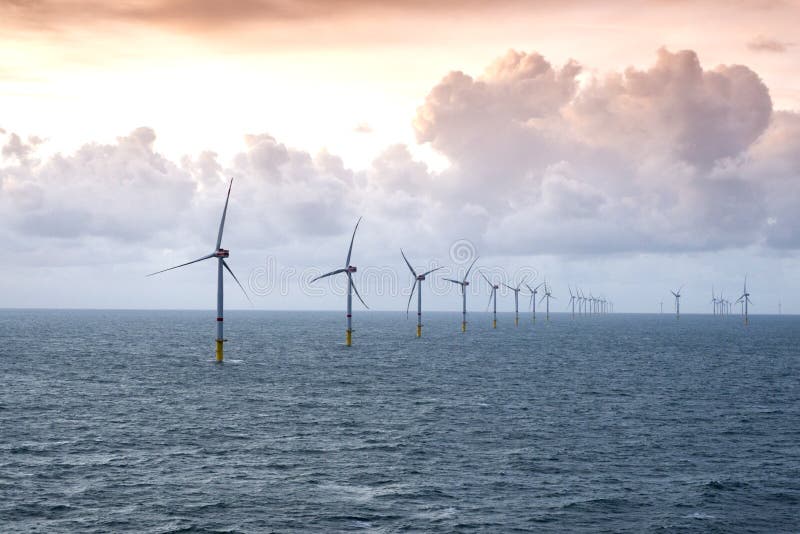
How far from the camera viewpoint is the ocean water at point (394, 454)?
50875 mm

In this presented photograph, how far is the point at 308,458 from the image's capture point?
66938 mm

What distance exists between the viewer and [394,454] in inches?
2714

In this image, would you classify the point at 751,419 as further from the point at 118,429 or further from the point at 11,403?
the point at 11,403

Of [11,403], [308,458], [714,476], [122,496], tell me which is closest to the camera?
[122,496]

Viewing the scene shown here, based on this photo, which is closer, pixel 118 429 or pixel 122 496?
pixel 122 496

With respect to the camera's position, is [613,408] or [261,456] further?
[613,408]

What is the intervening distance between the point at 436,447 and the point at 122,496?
1145 inches

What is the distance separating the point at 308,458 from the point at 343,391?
45841mm

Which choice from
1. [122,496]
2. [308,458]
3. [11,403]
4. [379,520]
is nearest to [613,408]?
[308,458]

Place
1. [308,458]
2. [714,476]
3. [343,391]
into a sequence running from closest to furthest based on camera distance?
[714,476] → [308,458] → [343,391]

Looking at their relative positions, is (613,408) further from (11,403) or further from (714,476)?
(11,403)

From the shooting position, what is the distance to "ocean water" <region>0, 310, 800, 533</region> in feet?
167

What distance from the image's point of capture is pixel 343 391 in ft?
370

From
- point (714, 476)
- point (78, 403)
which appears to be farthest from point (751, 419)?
point (78, 403)
